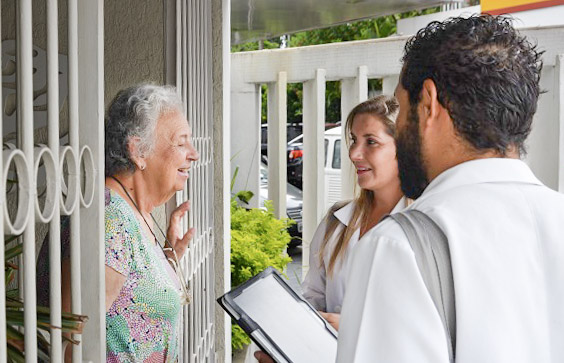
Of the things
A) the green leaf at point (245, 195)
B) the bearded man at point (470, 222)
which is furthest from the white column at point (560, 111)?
the bearded man at point (470, 222)

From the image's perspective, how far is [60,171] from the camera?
150cm

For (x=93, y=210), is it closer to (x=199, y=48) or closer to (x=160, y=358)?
(x=160, y=358)

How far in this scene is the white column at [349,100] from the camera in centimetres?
523

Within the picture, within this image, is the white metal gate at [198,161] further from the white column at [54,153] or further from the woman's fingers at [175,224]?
the white column at [54,153]

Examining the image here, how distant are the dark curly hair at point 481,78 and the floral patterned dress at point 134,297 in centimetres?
108

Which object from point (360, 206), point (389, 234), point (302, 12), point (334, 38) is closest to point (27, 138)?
point (389, 234)

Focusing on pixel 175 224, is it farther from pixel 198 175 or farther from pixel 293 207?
pixel 293 207

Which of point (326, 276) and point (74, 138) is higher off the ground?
point (74, 138)

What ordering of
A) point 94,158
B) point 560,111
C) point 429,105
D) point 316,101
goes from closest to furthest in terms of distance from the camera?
point 429,105 < point 94,158 < point 560,111 < point 316,101

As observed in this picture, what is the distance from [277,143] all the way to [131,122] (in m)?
3.11

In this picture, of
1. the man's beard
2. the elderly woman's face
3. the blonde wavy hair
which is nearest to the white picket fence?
the blonde wavy hair

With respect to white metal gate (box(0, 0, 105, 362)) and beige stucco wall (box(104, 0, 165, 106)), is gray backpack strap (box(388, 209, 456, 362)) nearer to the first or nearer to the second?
white metal gate (box(0, 0, 105, 362))

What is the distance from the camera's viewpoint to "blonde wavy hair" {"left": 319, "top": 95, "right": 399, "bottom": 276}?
314cm

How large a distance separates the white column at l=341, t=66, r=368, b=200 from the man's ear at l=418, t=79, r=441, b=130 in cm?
374
